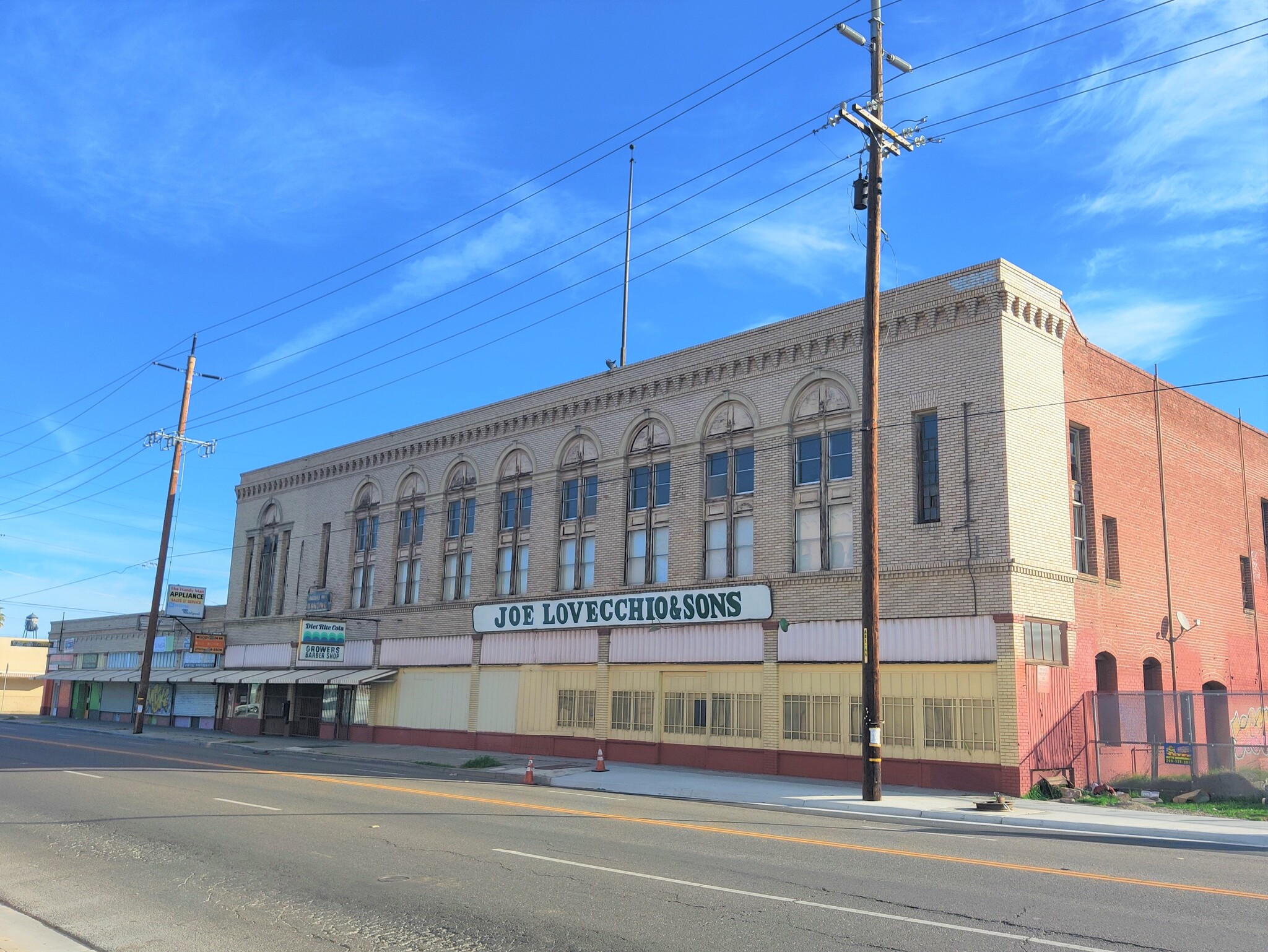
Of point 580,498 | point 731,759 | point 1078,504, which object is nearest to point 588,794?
point 731,759

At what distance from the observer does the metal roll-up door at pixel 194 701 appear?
4831 centimetres

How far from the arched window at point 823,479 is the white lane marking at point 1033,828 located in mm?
7815

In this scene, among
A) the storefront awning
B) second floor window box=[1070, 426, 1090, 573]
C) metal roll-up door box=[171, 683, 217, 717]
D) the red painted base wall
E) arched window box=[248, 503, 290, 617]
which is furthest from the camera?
metal roll-up door box=[171, 683, 217, 717]

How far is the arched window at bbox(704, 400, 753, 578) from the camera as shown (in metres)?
28.3

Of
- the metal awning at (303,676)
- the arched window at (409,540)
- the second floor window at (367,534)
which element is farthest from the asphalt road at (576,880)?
the second floor window at (367,534)

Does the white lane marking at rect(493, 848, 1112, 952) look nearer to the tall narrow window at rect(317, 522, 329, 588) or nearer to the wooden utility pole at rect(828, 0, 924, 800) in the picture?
the wooden utility pole at rect(828, 0, 924, 800)

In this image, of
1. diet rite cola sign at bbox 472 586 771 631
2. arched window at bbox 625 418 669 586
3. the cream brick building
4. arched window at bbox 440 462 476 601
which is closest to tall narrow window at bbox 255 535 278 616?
the cream brick building

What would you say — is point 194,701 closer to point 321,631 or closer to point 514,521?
point 321,631

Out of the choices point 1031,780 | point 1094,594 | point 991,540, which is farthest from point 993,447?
point 1031,780

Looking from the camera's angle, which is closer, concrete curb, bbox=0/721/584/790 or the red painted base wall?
the red painted base wall

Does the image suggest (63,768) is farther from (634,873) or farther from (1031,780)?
(1031,780)

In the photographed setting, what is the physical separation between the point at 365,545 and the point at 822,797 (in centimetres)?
2595

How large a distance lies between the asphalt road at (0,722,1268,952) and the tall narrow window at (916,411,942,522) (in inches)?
357

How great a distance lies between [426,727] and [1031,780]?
2204cm
